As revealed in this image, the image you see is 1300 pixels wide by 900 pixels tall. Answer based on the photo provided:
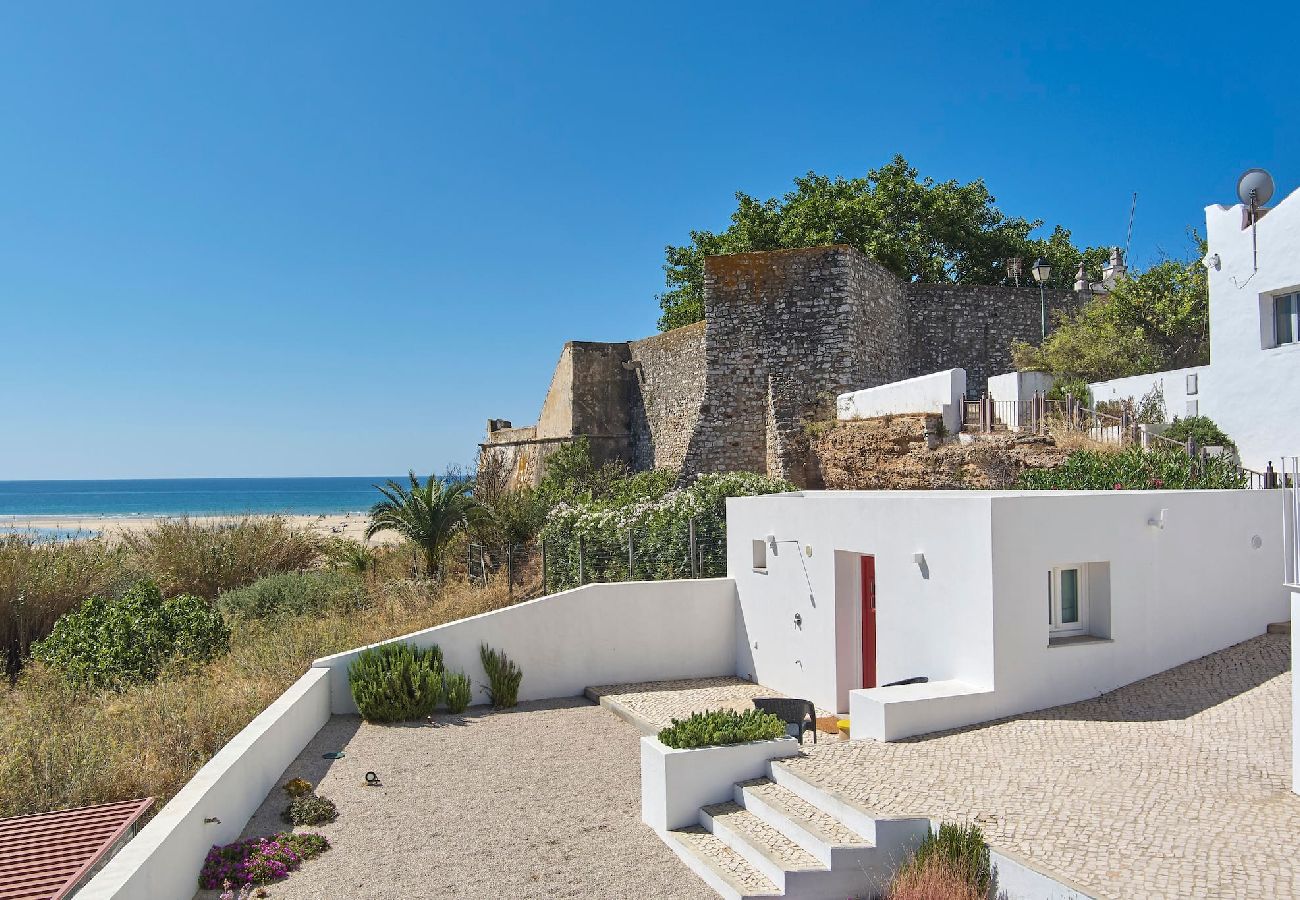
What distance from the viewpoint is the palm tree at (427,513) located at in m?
16.1

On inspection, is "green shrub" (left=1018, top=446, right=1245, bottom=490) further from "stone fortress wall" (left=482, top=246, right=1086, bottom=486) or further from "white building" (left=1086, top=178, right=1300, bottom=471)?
"stone fortress wall" (left=482, top=246, right=1086, bottom=486)

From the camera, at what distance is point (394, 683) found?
10.2 meters

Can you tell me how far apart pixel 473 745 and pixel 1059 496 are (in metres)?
6.44

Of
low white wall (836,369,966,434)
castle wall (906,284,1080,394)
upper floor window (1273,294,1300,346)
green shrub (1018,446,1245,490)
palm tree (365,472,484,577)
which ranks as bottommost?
palm tree (365,472,484,577)

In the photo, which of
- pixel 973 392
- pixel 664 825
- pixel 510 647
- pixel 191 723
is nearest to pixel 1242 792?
pixel 664 825

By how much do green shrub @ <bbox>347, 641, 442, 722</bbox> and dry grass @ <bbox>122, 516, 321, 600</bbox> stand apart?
894cm

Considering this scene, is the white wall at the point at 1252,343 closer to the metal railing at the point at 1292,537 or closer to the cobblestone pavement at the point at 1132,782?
the cobblestone pavement at the point at 1132,782

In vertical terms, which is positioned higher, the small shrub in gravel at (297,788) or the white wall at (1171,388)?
the white wall at (1171,388)

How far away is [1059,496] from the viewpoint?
8336 millimetres

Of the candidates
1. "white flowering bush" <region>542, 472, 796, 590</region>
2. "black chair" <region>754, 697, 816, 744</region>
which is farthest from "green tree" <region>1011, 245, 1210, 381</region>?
"black chair" <region>754, 697, 816, 744</region>

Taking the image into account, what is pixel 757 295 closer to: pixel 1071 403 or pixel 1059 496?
pixel 1071 403

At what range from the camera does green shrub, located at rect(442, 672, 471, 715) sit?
35.2 feet

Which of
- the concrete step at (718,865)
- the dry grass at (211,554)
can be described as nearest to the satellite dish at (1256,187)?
the concrete step at (718,865)

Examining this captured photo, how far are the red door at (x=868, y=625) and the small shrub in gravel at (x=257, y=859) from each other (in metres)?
6.07
